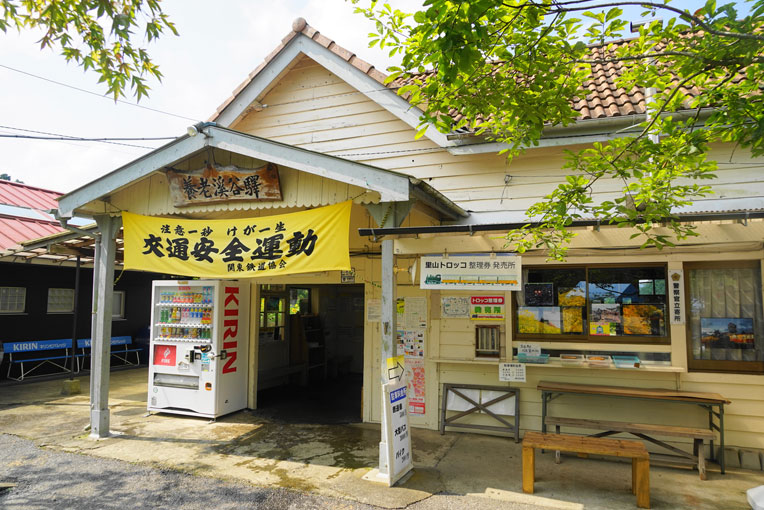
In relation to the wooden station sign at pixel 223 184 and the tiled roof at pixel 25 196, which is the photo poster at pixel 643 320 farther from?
the tiled roof at pixel 25 196

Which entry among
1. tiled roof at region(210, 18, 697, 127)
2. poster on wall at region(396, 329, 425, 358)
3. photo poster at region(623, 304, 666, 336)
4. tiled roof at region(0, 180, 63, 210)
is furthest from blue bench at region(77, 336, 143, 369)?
photo poster at region(623, 304, 666, 336)

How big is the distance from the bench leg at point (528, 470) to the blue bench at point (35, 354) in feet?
38.8

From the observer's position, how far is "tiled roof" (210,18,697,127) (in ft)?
21.8

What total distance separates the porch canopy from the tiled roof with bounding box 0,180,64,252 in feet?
17.1

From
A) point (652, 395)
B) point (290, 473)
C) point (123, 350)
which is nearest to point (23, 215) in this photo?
point (123, 350)

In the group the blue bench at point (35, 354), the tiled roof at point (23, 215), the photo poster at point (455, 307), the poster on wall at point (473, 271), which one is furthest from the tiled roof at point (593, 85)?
the blue bench at point (35, 354)

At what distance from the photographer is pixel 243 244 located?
20.8ft

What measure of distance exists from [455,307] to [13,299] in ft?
35.7

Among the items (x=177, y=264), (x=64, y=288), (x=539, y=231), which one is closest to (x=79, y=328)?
(x=64, y=288)

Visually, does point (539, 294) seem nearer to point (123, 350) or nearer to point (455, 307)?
point (455, 307)

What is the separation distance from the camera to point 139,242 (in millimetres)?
7121

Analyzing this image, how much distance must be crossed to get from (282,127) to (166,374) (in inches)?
196

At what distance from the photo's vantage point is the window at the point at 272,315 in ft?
32.2

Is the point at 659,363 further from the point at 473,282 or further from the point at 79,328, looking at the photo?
the point at 79,328
